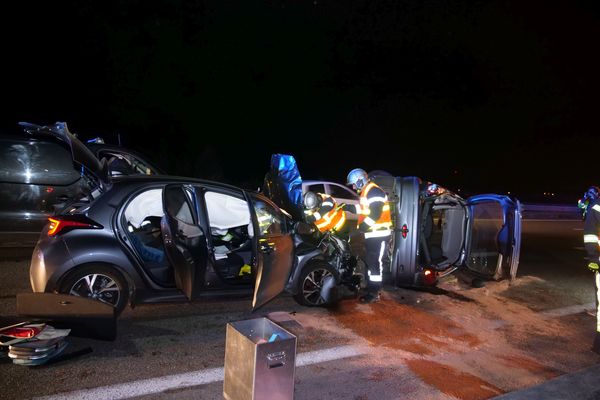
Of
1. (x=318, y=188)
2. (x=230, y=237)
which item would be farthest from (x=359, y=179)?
(x=318, y=188)

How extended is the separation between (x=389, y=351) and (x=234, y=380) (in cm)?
214

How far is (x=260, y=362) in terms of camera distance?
2920 millimetres

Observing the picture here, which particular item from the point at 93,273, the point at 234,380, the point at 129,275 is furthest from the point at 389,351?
the point at 93,273

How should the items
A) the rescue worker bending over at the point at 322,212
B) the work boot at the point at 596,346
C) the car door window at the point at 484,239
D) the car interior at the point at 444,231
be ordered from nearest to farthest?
1. the work boot at the point at 596,346
2. the car interior at the point at 444,231
3. the rescue worker bending over at the point at 322,212
4. the car door window at the point at 484,239

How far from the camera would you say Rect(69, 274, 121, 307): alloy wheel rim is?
470 centimetres

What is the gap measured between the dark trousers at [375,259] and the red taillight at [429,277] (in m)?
0.69

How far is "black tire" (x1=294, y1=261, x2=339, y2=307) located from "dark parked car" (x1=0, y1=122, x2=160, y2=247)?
12.7 ft

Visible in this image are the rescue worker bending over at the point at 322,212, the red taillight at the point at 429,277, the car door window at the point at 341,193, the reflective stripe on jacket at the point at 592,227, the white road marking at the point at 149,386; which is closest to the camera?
the white road marking at the point at 149,386

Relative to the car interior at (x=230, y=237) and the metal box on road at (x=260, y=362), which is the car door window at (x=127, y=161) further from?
the metal box on road at (x=260, y=362)

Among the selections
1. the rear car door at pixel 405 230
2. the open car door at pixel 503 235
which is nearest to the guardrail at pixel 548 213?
the open car door at pixel 503 235

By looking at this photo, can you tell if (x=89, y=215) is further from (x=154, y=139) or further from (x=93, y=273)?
(x=154, y=139)

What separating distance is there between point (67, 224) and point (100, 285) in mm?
715

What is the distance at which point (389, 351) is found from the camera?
188 inches

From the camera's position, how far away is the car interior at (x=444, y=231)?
6848 millimetres
